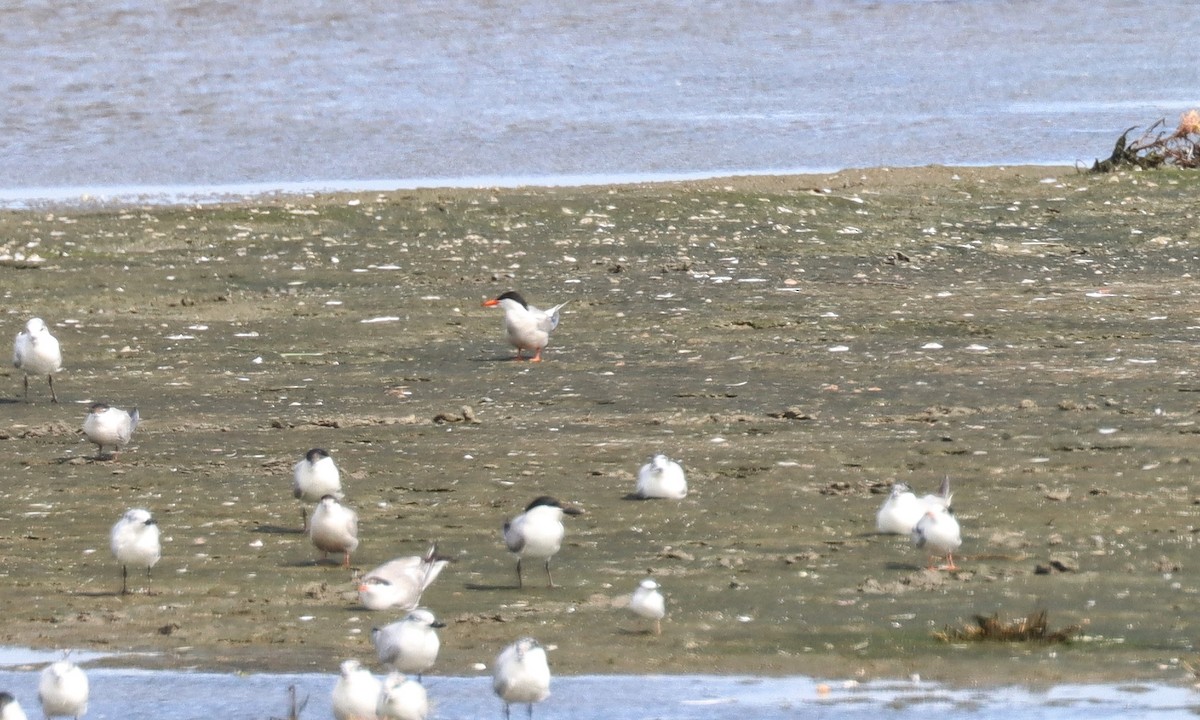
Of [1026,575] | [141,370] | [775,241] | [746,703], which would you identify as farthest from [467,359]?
[746,703]

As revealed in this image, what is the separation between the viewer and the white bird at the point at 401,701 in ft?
22.6

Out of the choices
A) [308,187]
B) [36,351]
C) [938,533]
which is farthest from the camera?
[308,187]

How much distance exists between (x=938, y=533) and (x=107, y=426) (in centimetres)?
459

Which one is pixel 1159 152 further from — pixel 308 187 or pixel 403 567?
pixel 403 567

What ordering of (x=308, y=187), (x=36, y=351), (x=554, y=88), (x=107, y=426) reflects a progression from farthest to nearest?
(x=554, y=88), (x=308, y=187), (x=36, y=351), (x=107, y=426)

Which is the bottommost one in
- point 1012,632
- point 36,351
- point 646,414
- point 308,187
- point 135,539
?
point 1012,632

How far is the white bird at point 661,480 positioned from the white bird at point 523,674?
283 centimetres

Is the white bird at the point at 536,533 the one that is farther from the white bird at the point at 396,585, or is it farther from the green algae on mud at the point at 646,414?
the white bird at the point at 396,585

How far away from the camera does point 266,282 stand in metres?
16.3

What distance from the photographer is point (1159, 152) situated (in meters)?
20.9

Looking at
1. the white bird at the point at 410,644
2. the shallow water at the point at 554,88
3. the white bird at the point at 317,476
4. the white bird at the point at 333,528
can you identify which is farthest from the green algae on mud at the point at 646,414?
the shallow water at the point at 554,88

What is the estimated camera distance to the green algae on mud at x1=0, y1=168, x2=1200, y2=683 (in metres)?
8.36

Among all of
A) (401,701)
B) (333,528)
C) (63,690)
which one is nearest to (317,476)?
(333,528)

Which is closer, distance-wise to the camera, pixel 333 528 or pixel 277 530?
pixel 333 528
